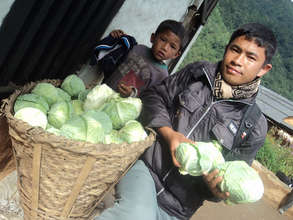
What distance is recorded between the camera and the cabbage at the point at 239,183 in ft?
5.38

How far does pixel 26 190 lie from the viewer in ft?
6.07

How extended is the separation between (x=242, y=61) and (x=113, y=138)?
1.17 metres

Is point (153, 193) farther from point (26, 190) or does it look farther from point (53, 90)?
point (53, 90)

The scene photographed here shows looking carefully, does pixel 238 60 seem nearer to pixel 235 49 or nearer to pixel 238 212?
pixel 235 49

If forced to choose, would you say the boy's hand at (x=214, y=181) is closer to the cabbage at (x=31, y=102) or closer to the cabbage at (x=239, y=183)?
the cabbage at (x=239, y=183)

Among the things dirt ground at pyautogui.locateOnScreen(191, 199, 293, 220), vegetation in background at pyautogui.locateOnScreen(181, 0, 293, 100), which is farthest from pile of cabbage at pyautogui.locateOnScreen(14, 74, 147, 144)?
vegetation in background at pyautogui.locateOnScreen(181, 0, 293, 100)

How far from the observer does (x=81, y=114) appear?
1.94 meters

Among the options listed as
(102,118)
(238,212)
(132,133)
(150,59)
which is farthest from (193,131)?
(238,212)

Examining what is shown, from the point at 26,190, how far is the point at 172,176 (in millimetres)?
1124

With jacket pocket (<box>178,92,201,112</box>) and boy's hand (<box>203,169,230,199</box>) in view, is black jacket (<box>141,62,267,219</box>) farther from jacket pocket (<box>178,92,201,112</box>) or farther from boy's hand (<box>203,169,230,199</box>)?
boy's hand (<box>203,169,230,199</box>)

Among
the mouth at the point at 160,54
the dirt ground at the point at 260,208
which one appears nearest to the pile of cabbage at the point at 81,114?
the mouth at the point at 160,54

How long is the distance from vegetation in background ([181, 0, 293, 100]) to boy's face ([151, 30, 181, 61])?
77.2 feet

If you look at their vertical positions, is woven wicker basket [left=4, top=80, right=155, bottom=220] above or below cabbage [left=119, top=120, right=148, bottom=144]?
below

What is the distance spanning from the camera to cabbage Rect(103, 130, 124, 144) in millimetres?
1856
